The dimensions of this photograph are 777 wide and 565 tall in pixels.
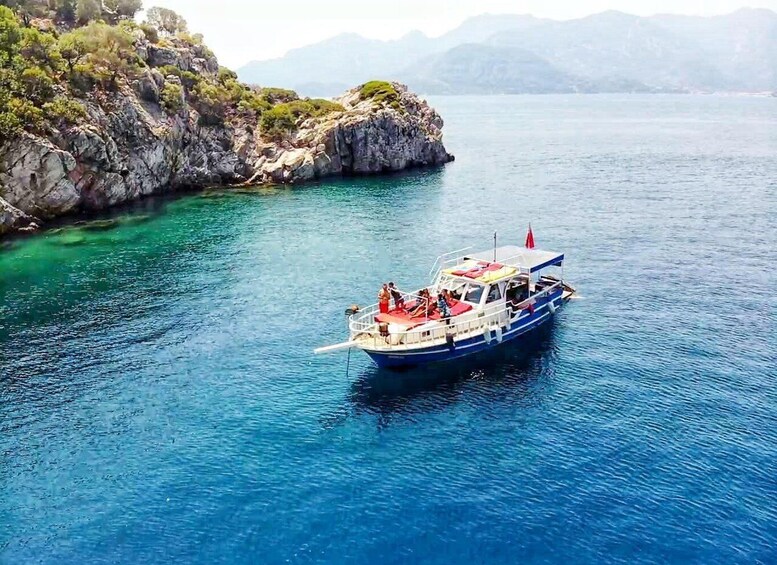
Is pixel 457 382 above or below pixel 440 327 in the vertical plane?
below

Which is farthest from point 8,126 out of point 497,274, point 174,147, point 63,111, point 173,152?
point 497,274

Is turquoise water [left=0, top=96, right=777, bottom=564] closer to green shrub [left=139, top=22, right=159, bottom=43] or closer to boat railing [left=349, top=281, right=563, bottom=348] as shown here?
boat railing [left=349, top=281, right=563, bottom=348]

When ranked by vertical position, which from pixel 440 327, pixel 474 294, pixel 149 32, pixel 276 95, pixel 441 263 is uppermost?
pixel 149 32

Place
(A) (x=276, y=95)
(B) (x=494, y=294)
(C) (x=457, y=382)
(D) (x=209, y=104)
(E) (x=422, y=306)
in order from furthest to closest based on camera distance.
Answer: (A) (x=276, y=95)
(D) (x=209, y=104)
(B) (x=494, y=294)
(E) (x=422, y=306)
(C) (x=457, y=382)

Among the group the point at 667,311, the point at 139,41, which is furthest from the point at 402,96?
the point at 667,311

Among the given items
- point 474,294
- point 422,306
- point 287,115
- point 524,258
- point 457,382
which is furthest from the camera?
point 287,115

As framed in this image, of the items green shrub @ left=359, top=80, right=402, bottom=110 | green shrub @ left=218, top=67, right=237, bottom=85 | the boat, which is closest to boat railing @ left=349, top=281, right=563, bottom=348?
the boat

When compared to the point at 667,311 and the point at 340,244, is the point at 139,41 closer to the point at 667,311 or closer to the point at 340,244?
the point at 340,244

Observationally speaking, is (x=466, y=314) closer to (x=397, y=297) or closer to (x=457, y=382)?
(x=397, y=297)
